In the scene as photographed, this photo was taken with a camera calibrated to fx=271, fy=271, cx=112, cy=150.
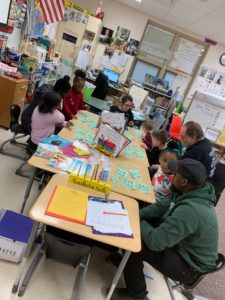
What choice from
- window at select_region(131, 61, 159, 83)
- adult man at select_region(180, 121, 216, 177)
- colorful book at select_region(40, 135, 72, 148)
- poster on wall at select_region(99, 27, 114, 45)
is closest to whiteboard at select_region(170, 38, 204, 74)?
window at select_region(131, 61, 159, 83)

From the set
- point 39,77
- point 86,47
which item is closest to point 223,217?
point 39,77

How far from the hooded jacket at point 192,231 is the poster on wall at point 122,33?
678 cm

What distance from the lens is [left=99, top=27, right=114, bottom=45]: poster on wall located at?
7527 millimetres

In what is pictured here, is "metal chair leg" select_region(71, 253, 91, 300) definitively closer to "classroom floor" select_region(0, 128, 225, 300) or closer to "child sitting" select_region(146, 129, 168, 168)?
"classroom floor" select_region(0, 128, 225, 300)

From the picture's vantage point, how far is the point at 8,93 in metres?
3.77

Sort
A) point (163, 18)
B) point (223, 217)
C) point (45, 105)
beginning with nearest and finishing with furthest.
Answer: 1. point (45, 105)
2. point (223, 217)
3. point (163, 18)

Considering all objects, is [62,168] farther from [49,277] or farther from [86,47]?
[86,47]

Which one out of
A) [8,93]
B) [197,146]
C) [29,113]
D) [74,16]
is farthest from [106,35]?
[197,146]

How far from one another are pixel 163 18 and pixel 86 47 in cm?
226

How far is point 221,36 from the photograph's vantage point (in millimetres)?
6727

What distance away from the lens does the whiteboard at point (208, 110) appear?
456cm

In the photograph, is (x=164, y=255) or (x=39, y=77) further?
(x=39, y=77)

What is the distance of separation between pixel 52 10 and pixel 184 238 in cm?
418

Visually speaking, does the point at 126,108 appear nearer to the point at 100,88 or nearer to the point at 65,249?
the point at 100,88
